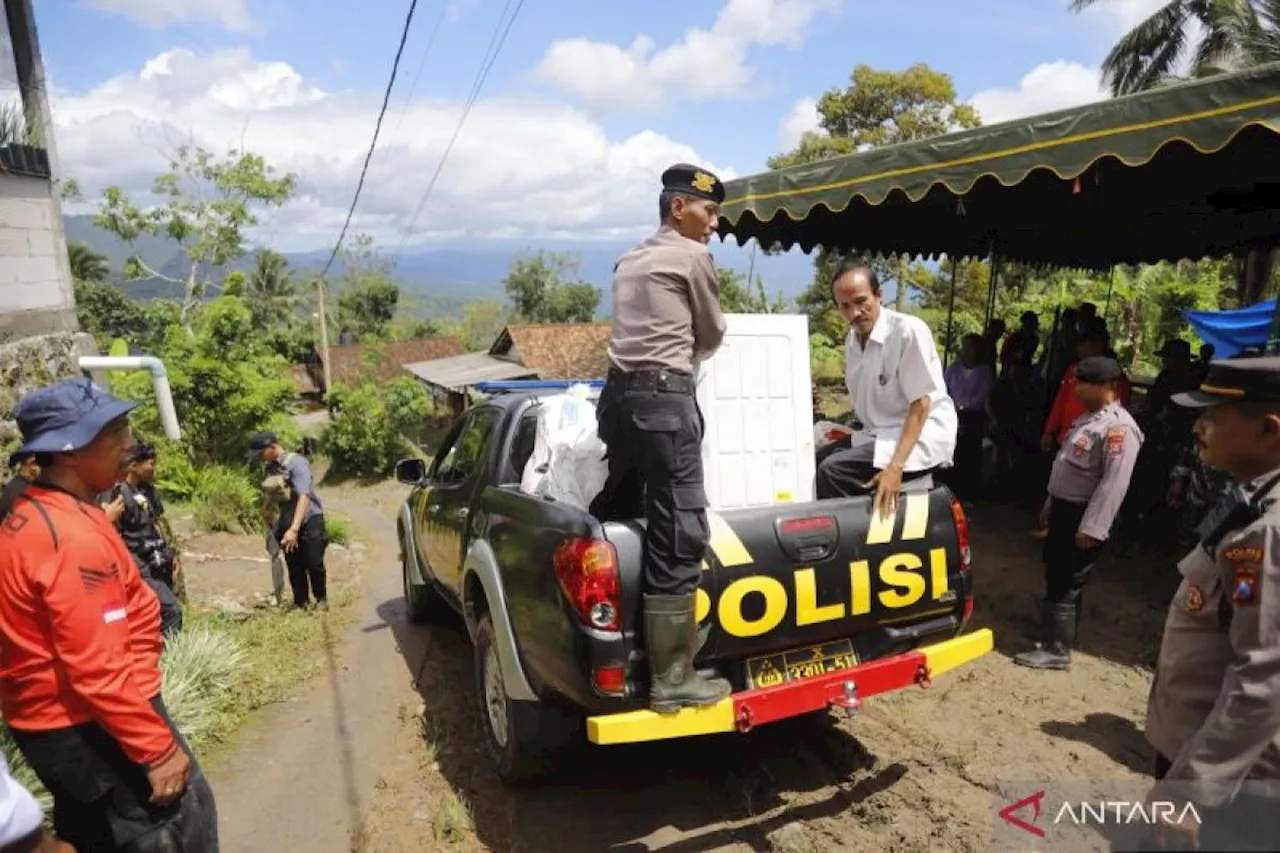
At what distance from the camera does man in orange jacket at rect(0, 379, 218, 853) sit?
2.01 m

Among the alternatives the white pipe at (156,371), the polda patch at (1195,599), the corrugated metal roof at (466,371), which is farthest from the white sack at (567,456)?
the corrugated metal roof at (466,371)

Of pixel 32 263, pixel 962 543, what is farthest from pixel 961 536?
pixel 32 263

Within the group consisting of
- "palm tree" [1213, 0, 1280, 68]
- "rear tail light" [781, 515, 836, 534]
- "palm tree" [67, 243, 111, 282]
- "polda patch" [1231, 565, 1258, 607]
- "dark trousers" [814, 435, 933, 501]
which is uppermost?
"palm tree" [1213, 0, 1280, 68]

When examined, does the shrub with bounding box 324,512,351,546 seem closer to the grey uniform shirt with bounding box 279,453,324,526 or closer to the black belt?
the grey uniform shirt with bounding box 279,453,324,526

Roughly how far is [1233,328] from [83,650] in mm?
11354

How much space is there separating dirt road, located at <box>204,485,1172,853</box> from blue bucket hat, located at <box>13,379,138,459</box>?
2197 millimetres

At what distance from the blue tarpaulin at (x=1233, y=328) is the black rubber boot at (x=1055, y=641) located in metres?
5.94

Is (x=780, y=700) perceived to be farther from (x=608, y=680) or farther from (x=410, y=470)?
(x=410, y=470)

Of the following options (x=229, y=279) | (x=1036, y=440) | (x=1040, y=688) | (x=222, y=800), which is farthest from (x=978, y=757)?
(x=229, y=279)

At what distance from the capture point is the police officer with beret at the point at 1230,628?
1607 millimetres

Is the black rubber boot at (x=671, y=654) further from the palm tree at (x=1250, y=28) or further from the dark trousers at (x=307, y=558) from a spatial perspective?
the palm tree at (x=1250, y=28)

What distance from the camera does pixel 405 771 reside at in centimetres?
399

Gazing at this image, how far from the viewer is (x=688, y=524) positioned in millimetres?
2836

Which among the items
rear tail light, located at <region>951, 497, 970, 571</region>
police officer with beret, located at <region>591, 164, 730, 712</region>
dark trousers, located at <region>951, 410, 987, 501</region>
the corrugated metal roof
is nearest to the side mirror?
police officer with beret, located at <region>591, 164, 730, 712</region>
